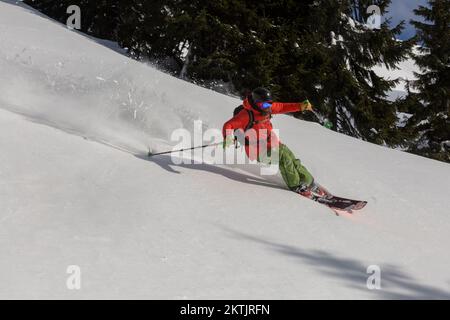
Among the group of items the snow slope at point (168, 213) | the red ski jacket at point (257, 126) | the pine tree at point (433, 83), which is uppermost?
the pine tree at point (433, 83)

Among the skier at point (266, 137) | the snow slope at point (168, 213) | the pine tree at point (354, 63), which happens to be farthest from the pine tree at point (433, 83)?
the skier at point (266, 137)

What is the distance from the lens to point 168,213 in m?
4.46

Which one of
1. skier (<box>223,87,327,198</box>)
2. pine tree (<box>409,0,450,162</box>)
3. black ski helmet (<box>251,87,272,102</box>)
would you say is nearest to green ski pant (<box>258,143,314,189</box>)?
skier (<box>223,87,327,198</box>)

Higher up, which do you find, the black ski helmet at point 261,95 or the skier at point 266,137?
the black ski helmet at point 261,95

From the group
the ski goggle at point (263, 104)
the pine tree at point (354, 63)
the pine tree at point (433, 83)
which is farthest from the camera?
the pine tree at point (433, 83)

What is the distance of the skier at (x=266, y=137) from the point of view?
5914 mm

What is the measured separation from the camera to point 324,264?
393cm

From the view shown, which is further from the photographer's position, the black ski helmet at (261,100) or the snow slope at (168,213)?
the black ski helmet at (261,100)

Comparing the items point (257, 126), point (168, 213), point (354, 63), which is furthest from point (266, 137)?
point (354, 63)

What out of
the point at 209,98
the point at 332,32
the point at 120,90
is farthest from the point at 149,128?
the point at 332,32

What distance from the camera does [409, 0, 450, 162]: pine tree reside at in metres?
16.6

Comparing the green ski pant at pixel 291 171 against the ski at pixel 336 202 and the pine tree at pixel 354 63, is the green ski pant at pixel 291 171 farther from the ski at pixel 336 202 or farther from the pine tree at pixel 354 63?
the pine tree at pixel 354 63

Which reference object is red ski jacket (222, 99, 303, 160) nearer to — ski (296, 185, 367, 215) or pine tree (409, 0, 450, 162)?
ski (296, 185, 367, 215)

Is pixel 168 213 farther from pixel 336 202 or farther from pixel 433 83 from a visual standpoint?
pixel 433 83
